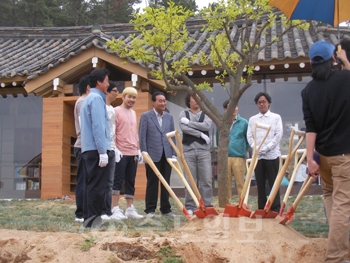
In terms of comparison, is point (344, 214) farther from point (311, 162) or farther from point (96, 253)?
point (96, 253)

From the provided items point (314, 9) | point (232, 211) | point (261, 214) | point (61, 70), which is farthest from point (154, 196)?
point (61, 70)

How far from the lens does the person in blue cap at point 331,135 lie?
12.0 feet

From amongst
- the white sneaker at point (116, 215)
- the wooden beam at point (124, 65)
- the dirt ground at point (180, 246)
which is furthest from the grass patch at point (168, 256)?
the wooden beam at point (124, 65)

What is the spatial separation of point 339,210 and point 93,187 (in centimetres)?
246

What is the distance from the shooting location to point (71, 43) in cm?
1491

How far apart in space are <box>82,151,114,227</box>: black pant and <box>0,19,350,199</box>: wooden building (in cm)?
506

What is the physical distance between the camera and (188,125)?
638 cm

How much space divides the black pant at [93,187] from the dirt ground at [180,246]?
555mm

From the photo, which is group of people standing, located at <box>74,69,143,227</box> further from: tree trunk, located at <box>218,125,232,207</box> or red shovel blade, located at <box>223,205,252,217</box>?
red shovel blade, located at <box>223,205,252,217</box>

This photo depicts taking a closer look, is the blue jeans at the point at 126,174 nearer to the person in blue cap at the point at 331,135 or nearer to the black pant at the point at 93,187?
the black pant at the point at 93,187

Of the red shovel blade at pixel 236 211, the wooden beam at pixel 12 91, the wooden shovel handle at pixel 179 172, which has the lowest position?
the red shovel blade at pixel 236 211

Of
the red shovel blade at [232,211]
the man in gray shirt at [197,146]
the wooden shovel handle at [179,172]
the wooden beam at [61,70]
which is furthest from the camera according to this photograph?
the wooden beam at [61,70]

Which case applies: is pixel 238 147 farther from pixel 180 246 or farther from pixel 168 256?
pixel 168 256

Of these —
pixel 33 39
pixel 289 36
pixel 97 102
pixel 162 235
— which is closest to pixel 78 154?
pixel 97 102
